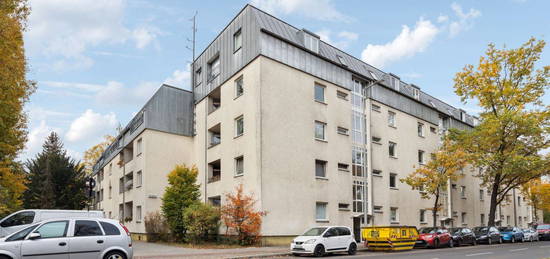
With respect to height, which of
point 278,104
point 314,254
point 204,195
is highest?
point 278,104

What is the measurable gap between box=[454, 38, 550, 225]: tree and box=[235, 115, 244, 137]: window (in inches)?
727

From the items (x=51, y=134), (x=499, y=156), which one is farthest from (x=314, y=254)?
(x=51, y=134)

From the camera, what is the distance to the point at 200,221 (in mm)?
24500

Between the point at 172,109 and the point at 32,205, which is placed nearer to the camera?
the point at 172,109

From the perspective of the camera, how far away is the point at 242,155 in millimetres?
26203

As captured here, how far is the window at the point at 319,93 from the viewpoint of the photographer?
93.9ft

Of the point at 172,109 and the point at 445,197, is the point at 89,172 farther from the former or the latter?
the point at 445,197

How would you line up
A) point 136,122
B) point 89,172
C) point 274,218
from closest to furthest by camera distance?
1. point 274,218
2. point 136,122
3. point 89,172

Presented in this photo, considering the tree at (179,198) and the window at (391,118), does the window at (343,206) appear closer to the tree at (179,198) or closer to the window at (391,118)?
the tree at (179,198)

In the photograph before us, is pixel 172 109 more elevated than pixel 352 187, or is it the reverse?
pixel 172 109

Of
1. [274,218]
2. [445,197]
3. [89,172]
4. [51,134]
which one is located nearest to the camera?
[274,218]

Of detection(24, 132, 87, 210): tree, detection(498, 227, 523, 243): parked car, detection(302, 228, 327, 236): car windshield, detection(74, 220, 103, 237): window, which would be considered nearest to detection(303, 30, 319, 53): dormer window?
detection(302, 228, 327, 236): car windshield

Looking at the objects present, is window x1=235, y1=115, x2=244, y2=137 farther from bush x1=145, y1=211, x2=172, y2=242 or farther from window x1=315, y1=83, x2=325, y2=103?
bush x1=145, y1=211, x2=172, y2=242

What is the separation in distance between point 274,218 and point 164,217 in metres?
8.00
